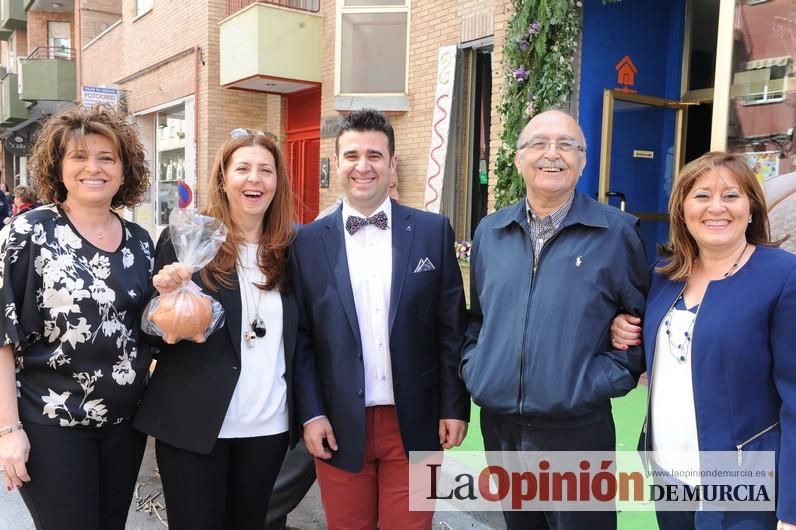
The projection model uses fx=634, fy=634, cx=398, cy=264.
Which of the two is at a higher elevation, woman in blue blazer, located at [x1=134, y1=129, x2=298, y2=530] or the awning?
the awning

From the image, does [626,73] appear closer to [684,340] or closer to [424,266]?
[424,266]

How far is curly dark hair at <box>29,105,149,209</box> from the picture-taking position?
2553mm

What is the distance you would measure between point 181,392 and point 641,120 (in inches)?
261

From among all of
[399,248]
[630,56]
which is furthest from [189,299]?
[630,56]

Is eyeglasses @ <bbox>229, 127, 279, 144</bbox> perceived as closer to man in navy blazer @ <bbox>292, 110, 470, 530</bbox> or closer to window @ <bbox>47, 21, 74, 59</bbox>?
man in navy blazer @ <bbox>292, 110, 470, 530</bbox>

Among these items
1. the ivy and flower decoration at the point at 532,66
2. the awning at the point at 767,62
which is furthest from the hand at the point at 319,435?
the ivy and flower decoration at the point at 532,66

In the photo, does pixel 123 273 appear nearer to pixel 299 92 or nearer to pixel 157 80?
pixel 299 92

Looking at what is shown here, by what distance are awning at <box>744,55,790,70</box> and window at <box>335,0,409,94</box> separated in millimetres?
5366

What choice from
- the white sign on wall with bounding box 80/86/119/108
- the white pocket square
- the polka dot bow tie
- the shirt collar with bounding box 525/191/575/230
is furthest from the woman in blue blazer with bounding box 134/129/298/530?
the white sign on wall with bounding box 80/86/119/108

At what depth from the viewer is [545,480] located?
2.48 m

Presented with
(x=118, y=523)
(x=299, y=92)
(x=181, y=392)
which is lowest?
(x=118, y=523)

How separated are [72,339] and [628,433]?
3.98m

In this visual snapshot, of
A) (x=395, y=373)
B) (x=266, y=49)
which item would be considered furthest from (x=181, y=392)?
(x=266, y=49)

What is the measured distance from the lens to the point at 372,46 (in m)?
9.97
